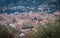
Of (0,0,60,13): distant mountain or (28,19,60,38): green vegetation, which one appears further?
(0,0,60,13): distant mountain

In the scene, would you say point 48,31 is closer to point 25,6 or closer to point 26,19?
point 26,19

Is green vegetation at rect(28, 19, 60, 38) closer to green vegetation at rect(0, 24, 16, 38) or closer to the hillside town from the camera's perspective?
the hillside town

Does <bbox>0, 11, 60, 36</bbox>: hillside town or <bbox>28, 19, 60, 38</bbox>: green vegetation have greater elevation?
<bbox>0, 11, 60, 36</bbox>: hillside town

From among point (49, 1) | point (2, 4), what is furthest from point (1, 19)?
point (49, 1)

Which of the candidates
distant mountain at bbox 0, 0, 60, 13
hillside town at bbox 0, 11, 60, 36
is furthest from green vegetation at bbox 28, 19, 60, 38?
distant mountain at bbox 0, 0, 60, 13

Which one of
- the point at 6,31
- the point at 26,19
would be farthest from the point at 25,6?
the point at 6,31

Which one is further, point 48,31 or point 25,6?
point 25,6

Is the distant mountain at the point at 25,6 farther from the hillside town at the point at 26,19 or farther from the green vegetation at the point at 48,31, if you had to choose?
the green vegetation at the point at 48,31

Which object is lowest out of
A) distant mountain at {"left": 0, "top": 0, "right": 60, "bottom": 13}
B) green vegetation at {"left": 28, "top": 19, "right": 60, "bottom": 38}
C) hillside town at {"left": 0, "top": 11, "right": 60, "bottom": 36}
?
green vegetation at {"left": 28, "top": 19, "right": 60, "bottom": 38}
